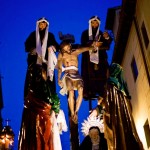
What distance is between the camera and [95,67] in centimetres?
1299

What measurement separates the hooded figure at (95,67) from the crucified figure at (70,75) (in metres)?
0.40

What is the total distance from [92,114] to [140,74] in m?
2.90

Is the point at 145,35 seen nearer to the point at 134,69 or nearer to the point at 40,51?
the point at 134,69

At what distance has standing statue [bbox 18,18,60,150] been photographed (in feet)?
34.2

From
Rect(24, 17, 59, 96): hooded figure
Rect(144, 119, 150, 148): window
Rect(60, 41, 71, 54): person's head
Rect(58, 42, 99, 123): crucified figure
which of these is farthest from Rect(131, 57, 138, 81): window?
Rect(24, 17, 59, 96): hooded figure

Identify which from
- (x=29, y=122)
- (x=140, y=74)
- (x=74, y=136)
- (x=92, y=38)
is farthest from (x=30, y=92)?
(x=140, y=74)

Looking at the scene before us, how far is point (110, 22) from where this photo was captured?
65.7 ft

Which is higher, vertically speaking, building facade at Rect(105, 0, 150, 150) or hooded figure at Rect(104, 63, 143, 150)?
building facade at Rect(105, 0, 150, 150)

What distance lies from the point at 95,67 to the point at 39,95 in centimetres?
279

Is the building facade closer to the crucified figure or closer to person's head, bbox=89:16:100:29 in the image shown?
person's head, bbox=89:16:100:29

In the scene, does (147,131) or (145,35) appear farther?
(147,131)

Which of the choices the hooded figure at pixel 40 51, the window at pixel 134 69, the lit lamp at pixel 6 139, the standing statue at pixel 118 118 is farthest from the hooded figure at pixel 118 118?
the lit lamp at pixel 6 139

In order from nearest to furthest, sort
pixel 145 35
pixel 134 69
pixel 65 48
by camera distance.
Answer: pixel 65 48 < pixel 145 35 < pixel 134 69

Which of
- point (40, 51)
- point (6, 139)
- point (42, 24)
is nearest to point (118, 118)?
point (40, 51)
